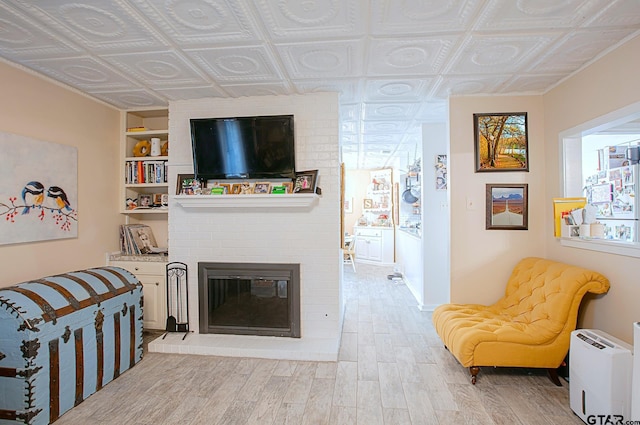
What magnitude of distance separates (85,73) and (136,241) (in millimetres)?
1734

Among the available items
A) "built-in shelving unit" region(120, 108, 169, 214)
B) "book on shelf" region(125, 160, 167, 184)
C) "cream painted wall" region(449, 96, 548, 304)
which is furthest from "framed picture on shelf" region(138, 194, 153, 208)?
"cream painted wall" region(449, 96, 548, 304)

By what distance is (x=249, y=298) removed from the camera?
121 inches

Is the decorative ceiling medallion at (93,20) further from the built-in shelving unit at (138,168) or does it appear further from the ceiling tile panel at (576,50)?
the ceiling tile panel at (576,50)

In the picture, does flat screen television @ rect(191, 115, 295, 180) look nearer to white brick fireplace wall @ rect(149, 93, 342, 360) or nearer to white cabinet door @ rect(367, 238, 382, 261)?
white brick fireplace wall @ rect(149, 93, 342, 360)

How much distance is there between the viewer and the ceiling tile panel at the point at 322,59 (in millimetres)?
2105

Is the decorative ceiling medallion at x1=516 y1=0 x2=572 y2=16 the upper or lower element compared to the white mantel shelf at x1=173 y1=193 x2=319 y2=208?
upper

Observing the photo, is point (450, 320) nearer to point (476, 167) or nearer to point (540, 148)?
point (476, 167)

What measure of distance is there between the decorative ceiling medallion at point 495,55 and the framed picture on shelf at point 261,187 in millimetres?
2011

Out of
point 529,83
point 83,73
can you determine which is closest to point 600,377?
point 529,83

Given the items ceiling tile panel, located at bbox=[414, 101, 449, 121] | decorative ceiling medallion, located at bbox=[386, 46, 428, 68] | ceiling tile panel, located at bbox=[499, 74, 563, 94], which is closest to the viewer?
decorative ceiling medallion, located at bbox=[386, 46, 428, 68]

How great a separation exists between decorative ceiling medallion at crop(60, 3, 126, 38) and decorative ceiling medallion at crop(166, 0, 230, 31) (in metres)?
0.38

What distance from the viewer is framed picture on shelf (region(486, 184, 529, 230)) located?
2957 mm

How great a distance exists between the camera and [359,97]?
3008mm

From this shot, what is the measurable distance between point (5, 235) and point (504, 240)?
4215 mm
